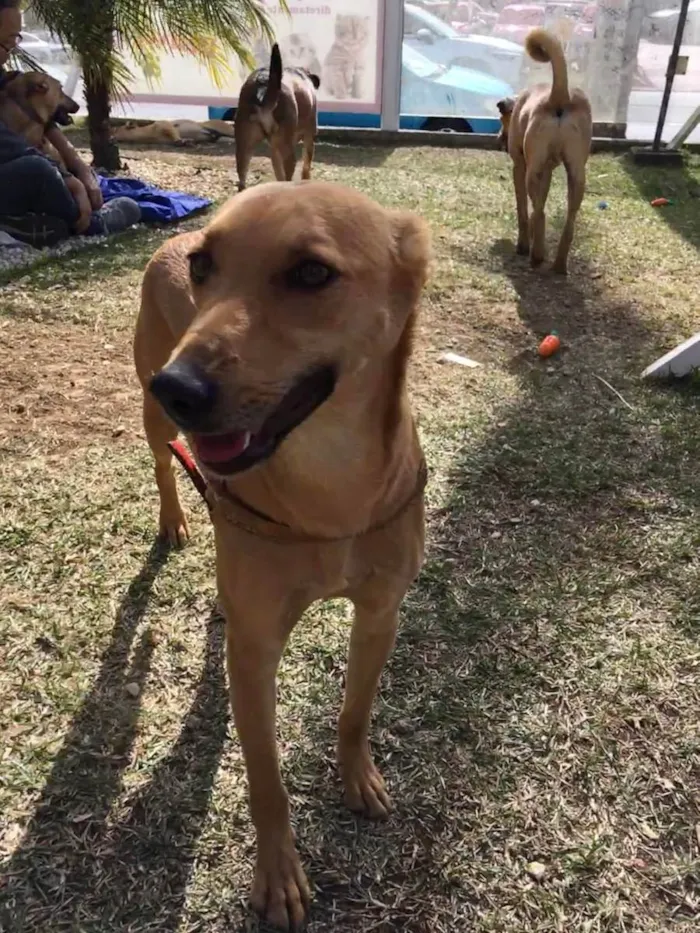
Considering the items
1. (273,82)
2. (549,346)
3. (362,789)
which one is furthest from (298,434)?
(273,82)

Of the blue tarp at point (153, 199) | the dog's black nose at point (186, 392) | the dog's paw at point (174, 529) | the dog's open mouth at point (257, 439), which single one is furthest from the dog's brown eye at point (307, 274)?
the blue tarp at point (153, 199)

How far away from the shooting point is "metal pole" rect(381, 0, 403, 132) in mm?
11789

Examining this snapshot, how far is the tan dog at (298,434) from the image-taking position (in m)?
1.47

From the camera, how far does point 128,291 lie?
5.74 m

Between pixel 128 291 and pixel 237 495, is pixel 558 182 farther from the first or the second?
pixel 237 495

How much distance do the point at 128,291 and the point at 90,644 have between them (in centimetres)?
359

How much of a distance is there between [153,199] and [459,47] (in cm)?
705

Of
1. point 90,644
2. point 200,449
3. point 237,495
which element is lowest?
point 90,644

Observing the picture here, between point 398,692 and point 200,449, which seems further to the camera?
point 398,692

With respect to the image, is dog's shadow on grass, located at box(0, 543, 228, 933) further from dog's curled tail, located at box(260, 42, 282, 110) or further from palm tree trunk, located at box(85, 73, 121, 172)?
palm tree trunk, located at box(85, 73, 121, 172)

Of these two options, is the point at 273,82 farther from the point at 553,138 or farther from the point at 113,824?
the point at 113,824

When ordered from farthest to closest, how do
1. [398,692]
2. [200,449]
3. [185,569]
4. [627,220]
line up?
1. [627,220]
2. [185,569]
3. [398,692]
4. [200,449]

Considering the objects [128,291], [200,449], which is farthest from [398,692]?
[128,291]

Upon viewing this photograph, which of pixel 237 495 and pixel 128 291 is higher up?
pixel 237 495
